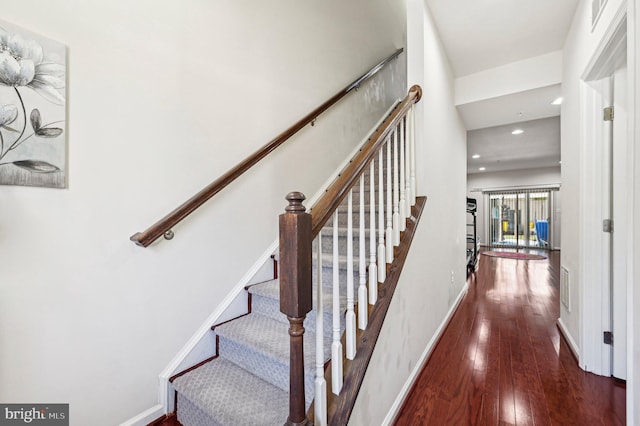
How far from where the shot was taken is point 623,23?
4.49 feet

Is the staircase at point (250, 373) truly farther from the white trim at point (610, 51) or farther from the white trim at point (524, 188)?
the white trim at point (524, 188)

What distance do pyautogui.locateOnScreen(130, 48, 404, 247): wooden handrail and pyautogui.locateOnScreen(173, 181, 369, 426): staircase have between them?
709 mm

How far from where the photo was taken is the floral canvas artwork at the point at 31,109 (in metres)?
1.03

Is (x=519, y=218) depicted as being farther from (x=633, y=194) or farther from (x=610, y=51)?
(x=633, y=194)

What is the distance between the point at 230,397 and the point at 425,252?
154cm

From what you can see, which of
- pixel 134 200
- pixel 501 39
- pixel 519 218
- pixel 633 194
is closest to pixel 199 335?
pixel 134 200

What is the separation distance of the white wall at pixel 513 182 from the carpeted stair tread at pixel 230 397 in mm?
10356

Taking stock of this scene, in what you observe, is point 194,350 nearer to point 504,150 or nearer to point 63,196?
point 63,196

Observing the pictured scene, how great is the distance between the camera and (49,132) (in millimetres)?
1122

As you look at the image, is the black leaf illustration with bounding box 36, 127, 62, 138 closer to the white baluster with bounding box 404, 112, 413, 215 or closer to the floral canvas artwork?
the floral canvas artwork

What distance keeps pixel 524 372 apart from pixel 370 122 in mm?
2883

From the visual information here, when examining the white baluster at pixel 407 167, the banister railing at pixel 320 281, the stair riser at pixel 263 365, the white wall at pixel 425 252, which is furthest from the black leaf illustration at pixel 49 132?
the white baluster at pixel 407 167

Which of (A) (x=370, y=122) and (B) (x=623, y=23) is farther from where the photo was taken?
(A) (x=370, y=122)

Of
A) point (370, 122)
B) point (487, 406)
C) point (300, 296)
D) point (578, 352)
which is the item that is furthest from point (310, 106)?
point (578, 352)
